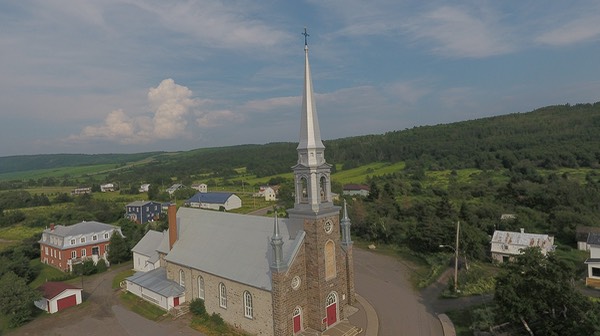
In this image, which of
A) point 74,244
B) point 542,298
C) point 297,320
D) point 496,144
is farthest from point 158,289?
point 496,144

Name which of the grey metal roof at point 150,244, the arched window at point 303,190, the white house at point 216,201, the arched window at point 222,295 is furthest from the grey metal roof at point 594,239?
the white house at point 216,201

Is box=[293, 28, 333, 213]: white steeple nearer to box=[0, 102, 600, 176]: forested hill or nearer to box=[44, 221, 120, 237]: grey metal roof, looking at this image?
box=[44, 221, 120, 237]: grey metal roof

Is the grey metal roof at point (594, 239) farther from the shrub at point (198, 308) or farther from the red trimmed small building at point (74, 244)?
the red trimmed small building at point (74, 244)

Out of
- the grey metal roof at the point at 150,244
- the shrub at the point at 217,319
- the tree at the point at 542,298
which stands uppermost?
the tree at the point at 542,298

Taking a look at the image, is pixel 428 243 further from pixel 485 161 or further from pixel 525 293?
pixel 485 161

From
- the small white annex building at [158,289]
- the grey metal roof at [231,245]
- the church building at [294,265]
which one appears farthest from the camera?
the small white annex building at [158,289]

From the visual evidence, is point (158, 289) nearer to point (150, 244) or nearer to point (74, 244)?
point (150, 244)
